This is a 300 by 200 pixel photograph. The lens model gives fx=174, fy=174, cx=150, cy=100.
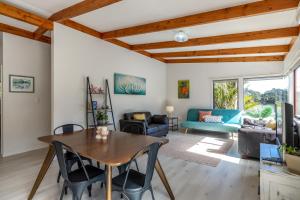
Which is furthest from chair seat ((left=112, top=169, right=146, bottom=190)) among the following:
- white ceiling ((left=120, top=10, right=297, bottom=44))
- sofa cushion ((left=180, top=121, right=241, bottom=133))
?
sofa cushion ((left=180, top=121, right=241, bottom=133))

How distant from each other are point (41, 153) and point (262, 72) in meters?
6.25

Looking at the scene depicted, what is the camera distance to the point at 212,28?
350 centimetres

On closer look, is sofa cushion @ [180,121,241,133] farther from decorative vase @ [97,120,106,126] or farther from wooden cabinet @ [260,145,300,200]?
wooden cabinet @ [260,145,300,200]

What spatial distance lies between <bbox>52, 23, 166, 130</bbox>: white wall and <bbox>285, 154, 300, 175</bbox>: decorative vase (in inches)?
139

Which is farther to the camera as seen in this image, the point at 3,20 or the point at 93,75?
the point at 93,75

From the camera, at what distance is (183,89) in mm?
6648

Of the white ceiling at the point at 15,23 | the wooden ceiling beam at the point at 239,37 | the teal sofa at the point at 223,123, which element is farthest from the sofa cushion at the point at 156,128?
the white ceiling at the point at 15,23

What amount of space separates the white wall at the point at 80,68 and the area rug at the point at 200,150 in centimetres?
175

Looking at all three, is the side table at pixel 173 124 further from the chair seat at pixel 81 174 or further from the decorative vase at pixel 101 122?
the chair seat at pixel 81 174

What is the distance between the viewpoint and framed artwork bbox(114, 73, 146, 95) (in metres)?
4.79

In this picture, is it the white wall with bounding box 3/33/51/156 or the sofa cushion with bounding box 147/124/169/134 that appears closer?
the white wall with bounding box 3/33/51/156

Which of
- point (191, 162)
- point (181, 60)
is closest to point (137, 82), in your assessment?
point (181, 60)

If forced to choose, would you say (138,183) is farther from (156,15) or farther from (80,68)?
(80,68)

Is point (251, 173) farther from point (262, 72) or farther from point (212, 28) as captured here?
point (262, 72)
